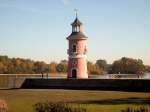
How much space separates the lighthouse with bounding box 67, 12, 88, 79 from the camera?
42.3 metres

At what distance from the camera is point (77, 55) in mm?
42375

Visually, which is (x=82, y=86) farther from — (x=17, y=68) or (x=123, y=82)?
(x=17, y=68)

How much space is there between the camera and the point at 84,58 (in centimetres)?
4272

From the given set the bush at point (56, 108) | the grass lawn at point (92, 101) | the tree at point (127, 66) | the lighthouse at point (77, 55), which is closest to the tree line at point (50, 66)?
the tree at point (127, 66)

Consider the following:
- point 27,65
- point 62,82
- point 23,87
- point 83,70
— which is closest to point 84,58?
point 83,70

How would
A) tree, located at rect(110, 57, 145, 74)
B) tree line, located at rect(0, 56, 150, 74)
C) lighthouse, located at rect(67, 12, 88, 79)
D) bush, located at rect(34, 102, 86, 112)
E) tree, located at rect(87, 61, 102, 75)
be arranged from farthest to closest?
tree, located at rect(110, 57, 145, 74)
tree line, located at rect(0, 56, 150, 74)
tree, located at rect(87, 61, 102, 75)
lighthouse, located at rect(67, 12, 88, 79)
bush, located at rect(34, 102, 86, 112)

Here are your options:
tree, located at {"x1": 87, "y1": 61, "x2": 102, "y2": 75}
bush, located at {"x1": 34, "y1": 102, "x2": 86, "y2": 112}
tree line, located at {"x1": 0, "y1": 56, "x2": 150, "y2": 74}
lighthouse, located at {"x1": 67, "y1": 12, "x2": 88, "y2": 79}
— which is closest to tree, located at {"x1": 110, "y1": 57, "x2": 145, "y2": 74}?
tree line, located at {"x1": 0, "y1": 56, "x2": 150, "y2": 74}

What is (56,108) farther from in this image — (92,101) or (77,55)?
(77,55)

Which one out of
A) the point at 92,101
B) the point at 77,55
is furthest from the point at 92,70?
the point at 92,101

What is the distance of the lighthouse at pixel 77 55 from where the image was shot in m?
42.3

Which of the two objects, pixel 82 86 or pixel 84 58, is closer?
pixel 82 86

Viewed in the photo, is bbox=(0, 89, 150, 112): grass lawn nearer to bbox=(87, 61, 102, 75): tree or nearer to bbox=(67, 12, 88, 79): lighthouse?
bbox=(67, 12, 88, 79): lighthouse

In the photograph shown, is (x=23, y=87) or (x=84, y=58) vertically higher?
(x=84, y=58)

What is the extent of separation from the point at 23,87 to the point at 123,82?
12.0 m
